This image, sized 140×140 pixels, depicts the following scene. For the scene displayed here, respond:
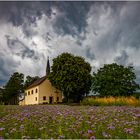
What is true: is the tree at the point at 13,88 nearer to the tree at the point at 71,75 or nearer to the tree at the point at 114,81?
the tree at the point at 71,75

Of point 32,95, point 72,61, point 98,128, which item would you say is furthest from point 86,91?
point 98,128

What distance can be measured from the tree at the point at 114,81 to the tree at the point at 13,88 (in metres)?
45.3

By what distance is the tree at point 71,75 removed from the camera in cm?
6819

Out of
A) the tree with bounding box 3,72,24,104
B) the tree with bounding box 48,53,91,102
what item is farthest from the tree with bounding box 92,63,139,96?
the tree with bounding box 3,72,24,104

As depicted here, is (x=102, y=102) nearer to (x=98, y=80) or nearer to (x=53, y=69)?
(x=98, y=80)

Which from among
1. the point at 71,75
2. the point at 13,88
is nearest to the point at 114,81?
the point at 71,75

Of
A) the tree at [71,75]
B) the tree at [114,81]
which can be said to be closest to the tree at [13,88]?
the tree at [71,75]

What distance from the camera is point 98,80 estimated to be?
2242 inches

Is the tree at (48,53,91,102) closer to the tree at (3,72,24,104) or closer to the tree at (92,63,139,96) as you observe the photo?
the tree at (92,63,139,96)

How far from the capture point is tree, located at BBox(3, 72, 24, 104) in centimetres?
9781

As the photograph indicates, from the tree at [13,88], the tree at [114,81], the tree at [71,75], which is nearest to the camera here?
the tree at [114,81]

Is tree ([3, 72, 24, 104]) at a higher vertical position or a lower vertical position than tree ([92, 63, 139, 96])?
higher

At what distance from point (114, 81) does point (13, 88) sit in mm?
47552

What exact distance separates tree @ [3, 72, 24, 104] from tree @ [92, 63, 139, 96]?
45.3 meters
